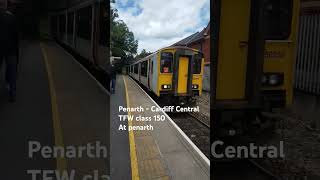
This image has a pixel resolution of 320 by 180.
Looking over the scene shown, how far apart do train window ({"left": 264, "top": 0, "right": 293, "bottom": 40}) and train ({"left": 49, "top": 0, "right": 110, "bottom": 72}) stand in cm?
210

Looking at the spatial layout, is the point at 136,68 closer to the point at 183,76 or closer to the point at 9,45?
the point at 183,76

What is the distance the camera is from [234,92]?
12.9 feet

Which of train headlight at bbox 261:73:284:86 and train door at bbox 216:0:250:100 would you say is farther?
train headlight at bbox 261:73:284:86

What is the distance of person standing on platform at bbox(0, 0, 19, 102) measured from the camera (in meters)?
2.30

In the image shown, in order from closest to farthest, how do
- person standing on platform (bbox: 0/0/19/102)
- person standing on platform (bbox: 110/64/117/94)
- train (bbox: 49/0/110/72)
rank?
person standing on platform (bbox: 0/0/19/102), train (bbox: 49/0/110/72), person standing on platform (bbox: 110/64/117/94)

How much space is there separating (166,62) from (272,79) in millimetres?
1344

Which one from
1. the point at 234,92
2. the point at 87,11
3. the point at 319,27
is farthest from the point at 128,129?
the point at 319,27

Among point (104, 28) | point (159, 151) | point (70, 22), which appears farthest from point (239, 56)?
point (70, 22)

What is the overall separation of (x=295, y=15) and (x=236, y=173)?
210cm

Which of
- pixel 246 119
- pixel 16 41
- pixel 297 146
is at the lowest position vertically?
pixel 297 146

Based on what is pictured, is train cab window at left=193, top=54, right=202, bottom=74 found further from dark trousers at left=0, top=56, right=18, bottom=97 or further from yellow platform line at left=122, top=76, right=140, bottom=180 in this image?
dark trousers at left=0, top=56, right=18, bottom=97

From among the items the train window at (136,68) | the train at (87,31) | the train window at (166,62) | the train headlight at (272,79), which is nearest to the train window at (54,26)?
the train at (87,31)

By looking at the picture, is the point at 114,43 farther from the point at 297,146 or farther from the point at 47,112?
the point at 297,146

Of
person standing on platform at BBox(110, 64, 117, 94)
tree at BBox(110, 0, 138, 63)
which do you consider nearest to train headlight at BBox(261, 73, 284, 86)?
tree at BBox(110, 0, 138, 63)
